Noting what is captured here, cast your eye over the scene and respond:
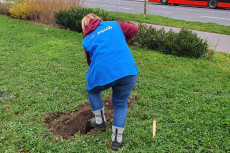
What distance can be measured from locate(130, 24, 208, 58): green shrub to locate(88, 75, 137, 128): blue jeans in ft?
13.4

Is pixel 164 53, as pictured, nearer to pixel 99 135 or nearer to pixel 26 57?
pixel 26 57

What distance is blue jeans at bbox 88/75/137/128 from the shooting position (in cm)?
280

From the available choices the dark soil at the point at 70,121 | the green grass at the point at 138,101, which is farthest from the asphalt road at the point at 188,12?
the dark soil at the point at 70,121

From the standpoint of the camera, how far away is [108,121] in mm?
3689

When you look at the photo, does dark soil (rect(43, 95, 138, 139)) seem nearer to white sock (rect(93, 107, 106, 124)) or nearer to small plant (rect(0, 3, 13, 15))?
white sock (rect(93, 107, 106, 124))

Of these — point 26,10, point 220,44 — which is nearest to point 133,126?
point 220,44

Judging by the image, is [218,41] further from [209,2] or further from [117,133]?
[209,2]

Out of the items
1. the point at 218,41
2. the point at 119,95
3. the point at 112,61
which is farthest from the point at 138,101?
the point at 218,41

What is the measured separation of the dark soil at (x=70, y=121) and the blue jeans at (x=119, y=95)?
56 cm

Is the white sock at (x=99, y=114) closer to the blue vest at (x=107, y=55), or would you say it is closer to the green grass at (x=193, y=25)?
the blue vest at (x=107, y=55)

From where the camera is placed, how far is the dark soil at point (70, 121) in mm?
3430

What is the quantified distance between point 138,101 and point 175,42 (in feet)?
10.2

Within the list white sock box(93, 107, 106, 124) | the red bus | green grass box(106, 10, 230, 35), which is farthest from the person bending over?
the red bus

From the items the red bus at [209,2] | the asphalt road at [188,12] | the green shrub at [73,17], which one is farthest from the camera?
the red bus at [209,2]
